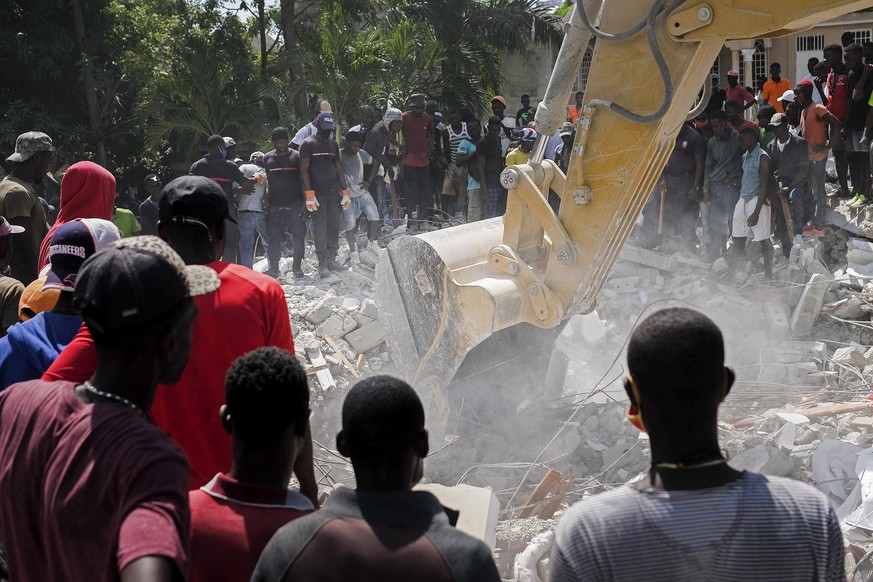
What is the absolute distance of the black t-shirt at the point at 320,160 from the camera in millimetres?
10977

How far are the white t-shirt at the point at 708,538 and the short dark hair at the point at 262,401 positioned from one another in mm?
703

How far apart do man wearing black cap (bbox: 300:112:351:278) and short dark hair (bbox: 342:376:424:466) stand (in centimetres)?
911

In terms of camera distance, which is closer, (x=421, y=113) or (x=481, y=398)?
(x=481, y=398)

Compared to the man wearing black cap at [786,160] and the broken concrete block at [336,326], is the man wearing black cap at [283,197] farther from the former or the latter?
the man wearing black cap at [786,160]

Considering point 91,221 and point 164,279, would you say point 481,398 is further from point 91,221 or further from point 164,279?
point 164,279

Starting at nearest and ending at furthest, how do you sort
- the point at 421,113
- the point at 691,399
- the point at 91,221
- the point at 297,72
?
1. the point at 691,399
2. the point at 91,221
3. the point at 421,113
4. the point at 297,72

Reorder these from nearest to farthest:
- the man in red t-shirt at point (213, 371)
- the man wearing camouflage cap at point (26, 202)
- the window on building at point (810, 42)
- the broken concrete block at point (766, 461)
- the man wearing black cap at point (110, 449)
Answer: the man wearing black cap at point (110, 449) → the man in red t-shirt at point (213, 371) → the broken concrete block at point (766, 461) → the man wearing camouflage cap at point (26, 202) → the window on building at point (810, 42)

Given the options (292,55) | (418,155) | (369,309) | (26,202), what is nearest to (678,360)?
(26,202)

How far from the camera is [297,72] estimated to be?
18594 millimetres

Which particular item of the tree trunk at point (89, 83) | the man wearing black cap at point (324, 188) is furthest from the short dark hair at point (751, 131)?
the tree trunk at point (89, 83)

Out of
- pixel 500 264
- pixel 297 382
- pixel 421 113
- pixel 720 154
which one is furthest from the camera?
pixel 421 113

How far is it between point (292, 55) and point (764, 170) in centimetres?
1067

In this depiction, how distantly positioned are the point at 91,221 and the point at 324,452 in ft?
13.1

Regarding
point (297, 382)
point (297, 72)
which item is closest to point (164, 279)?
point (297, 382)
